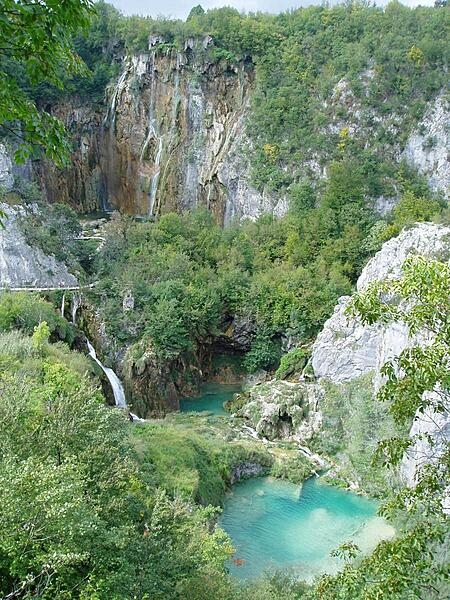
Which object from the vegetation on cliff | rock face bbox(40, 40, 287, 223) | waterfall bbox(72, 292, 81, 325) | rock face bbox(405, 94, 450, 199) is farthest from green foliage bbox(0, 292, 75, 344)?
rock face bbox(405, 94, 450, 199)

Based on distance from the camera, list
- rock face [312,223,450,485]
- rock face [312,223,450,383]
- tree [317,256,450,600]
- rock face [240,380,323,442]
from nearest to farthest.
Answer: tree [317,256,450,600] → rock face [240,380,323,442] → rock face [312,223,450,485] → rock face [312,223,450,383]

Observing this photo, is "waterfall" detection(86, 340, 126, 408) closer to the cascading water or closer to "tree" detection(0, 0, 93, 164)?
the cascading water

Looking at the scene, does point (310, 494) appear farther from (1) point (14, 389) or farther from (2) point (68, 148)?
(2) point (68, 148)

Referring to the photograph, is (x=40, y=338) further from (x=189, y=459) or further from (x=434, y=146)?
(x=434, y=146)

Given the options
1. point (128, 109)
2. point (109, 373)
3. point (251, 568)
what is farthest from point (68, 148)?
point (128, 109)

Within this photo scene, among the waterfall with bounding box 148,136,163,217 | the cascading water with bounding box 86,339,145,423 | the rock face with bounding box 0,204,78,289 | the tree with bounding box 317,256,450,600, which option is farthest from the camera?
the waterfall with bounding box 148,136,163,217

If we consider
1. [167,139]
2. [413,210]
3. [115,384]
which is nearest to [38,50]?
[115,384]
